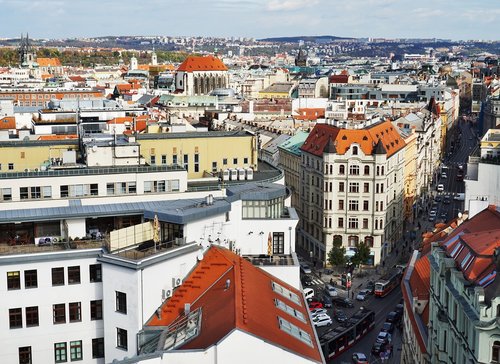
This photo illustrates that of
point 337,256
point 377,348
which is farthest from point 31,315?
point 337,256

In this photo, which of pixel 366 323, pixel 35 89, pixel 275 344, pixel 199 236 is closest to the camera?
pixel 275 344

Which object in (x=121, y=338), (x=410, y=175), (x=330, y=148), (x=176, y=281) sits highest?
(x=330, y=148)

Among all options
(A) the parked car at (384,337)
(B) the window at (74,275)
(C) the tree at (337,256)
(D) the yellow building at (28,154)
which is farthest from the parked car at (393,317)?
(B) the window at (74,275)

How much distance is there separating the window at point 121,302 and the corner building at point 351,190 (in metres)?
60.6

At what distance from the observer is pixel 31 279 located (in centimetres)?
4288

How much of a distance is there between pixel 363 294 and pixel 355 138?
22193 millimetres

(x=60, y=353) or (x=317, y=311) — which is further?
(x=317, y=311)

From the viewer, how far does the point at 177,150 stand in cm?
6869

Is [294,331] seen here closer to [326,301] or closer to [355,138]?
[326,301]

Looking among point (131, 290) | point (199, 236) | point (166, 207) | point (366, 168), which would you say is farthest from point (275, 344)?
point (366, 168)

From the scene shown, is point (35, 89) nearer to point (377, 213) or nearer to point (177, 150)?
point (377, 213)

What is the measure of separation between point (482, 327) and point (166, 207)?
2014 cm

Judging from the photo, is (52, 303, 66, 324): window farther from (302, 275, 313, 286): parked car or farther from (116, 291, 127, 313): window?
(302, 275, 313, 286): parked car

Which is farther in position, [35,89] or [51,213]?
[35,89]
